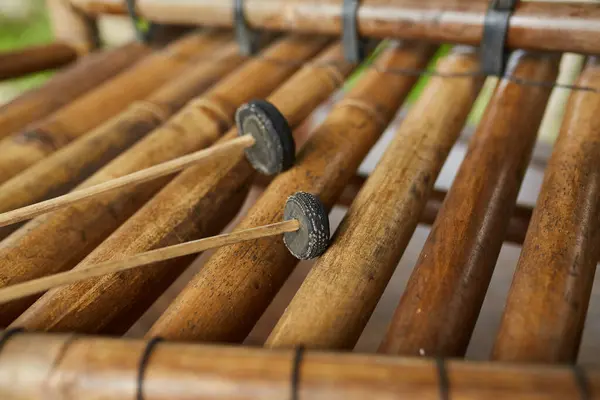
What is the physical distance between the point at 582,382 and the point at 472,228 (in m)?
0.48

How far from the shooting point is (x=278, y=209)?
145cm

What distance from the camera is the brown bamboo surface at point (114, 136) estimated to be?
1586 millimetres

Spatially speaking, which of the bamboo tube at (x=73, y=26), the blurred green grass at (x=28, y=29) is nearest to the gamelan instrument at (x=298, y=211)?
the bamboo tube at (x=73, y=26)

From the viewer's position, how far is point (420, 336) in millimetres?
1088

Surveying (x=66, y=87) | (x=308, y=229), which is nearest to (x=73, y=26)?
(x=66, y=87)

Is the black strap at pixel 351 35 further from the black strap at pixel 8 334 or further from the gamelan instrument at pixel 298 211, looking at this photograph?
the black strap at pixel 8 334

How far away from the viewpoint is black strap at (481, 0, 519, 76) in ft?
5.74

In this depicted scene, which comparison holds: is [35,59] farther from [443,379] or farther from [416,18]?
[443,379]

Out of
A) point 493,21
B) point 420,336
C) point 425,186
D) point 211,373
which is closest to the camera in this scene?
point 211,373

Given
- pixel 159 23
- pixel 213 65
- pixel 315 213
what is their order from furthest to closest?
pixel 159 23 < pixel 213 65 < pixel 315 213

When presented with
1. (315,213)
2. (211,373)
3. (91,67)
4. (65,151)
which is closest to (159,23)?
(91,67)

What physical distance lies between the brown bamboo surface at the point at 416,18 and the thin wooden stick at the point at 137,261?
936mm

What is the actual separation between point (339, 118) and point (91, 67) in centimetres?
112

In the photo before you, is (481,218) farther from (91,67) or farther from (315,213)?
(91,67)
